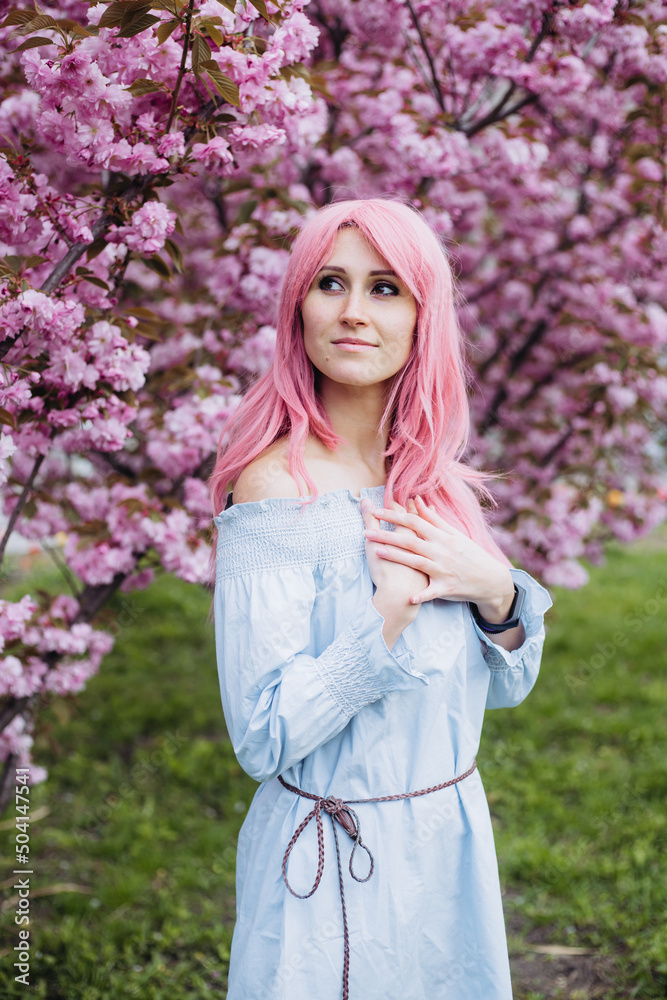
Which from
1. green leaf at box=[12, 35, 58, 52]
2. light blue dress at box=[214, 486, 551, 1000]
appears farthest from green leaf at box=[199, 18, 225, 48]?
light blue dress at box=[214, 486, 551, 1000]

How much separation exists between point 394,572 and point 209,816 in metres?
2.40

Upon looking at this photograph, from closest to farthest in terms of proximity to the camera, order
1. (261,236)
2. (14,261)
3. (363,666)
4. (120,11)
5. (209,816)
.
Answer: (363,666), (120,11), (14,261), (261,236), (209,816)

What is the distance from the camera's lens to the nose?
1.34m

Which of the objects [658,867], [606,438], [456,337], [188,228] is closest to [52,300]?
[456,337]

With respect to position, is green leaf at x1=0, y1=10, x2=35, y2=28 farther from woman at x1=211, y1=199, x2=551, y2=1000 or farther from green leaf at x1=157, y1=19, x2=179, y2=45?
woman at x1=211, y1=199, x2=551, y2=1000

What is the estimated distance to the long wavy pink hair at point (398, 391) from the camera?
4.52ft

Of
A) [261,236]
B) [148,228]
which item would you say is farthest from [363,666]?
[261,236]

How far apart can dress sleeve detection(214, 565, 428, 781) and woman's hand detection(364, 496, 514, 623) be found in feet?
0.35

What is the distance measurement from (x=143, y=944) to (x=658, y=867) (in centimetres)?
179

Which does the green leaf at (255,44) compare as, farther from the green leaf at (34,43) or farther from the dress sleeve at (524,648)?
the dress sleeve at (524,648)

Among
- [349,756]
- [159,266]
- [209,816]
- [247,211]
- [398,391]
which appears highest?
[247,211]

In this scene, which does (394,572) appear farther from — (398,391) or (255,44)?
(255,44)

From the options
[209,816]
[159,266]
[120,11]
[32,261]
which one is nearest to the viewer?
[120,11]

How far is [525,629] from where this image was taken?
58.7 inches
